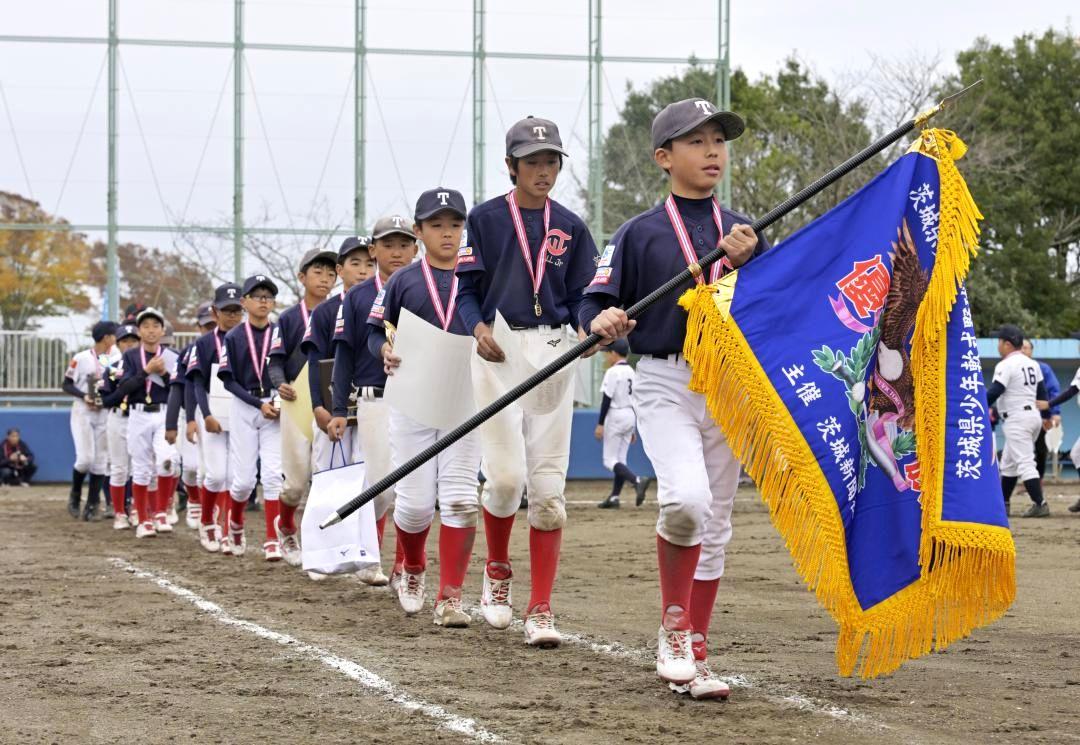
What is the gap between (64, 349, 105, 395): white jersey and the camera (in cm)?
1719

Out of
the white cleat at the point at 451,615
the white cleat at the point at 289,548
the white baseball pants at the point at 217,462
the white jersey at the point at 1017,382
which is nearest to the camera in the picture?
the white cleat at the point at 451,615

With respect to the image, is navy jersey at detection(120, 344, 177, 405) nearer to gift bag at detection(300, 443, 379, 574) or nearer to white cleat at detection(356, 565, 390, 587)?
white cleat at detection(356, 565, 390, 587)

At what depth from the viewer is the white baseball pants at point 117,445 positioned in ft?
52.2

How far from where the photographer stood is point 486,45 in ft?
99.7

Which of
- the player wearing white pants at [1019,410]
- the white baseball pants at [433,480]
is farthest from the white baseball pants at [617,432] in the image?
the white baseball pants at [433,480]

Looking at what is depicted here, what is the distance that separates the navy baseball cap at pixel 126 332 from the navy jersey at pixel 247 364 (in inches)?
197

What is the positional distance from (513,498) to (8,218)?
2425cm

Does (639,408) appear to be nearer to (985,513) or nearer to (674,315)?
(674,315)

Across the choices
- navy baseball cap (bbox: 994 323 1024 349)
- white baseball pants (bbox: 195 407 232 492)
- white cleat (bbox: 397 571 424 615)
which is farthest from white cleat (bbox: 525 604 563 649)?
navy baseball cap (bbox: 994 323 1024 349)

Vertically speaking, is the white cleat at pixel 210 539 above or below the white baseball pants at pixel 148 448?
below

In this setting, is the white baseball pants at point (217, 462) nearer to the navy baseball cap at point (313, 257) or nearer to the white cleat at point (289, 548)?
the white cleat at point (289, 548)

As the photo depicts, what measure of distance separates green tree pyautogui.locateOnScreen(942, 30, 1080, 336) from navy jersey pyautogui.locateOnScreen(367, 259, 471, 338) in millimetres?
36303

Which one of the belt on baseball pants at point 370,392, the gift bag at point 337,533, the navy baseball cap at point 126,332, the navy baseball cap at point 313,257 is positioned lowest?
the gift bag at point 337,533

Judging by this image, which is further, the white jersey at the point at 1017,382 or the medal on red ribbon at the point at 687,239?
the white jersey at the point at 1017,382
